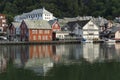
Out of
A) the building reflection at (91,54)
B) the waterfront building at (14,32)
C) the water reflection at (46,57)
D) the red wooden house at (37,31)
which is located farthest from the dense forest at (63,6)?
the water reflection at (46,57)

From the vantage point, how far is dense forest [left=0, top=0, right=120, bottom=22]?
4433 inches

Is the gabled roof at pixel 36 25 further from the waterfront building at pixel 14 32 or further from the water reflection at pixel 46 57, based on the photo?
the water reflection at pixel 46 57

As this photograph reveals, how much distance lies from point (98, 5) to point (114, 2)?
254 inches

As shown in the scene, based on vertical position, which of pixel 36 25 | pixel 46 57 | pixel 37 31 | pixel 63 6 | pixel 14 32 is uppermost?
pixel 63 6

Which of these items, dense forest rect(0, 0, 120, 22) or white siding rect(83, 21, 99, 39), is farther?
dense forest rect(0, 0, 120, 22)

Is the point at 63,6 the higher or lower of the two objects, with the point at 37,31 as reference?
higher

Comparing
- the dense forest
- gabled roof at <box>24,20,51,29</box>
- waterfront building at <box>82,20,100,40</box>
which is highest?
the dense forest

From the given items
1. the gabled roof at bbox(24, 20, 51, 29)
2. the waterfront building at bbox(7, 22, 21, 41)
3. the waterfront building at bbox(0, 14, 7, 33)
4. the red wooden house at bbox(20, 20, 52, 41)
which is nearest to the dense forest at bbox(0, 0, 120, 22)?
the waterfront building at bbox(0, 14, 7, 33)

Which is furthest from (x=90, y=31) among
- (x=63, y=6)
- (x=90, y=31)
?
(x=63, y=6)

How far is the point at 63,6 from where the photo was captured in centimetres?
12006

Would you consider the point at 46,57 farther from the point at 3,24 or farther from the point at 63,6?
the point at 63,6

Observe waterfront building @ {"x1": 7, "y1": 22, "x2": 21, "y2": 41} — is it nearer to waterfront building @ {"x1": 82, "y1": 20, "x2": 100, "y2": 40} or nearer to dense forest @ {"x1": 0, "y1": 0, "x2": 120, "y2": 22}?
waterfront building @ {"x1": 82, "y1": 20, "x2": 100, "y2": 40}

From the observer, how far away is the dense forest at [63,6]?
112588mm

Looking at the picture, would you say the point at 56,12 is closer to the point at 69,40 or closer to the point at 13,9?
the point at 13,9
